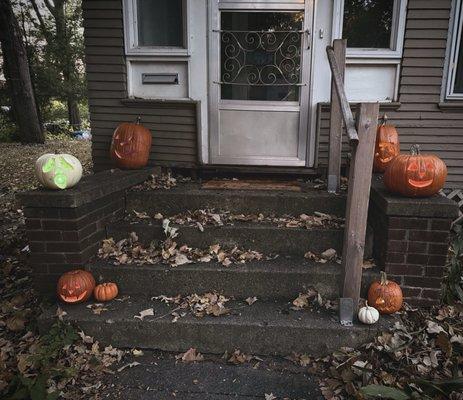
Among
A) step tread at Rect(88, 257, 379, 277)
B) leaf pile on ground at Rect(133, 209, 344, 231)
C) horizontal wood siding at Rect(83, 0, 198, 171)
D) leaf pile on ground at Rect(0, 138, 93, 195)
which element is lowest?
leaf pile on ground at Rect(0, 138, 93, 195)

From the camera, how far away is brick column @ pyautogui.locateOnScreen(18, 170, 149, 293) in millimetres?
2811

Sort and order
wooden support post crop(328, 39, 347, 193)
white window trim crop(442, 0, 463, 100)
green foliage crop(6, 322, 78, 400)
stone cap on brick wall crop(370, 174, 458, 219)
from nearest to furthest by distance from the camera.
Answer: green foliage crop(6, 322, 78, 400), stone cap on brick wall crop(370, 174, 458, 219), wooden support post crop(328, 39, 347, 193), white window trim crop(442, 0, 463, 100)

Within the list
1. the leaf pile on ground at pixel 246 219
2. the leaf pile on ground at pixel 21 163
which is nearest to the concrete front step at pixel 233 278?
the leaf pile on ground at pixel 246 219

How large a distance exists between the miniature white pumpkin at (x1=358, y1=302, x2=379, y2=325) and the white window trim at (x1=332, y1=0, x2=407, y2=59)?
2.72 metres

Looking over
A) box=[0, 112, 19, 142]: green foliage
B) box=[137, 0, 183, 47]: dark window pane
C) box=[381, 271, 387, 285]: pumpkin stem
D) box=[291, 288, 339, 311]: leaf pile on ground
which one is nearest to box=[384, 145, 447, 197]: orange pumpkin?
box=[381, 271, 387, 285]: pumpkin stem

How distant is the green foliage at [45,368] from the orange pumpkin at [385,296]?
80.1 inches

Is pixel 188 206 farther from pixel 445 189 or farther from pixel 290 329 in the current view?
pixel 445 189

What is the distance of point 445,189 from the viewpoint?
4.32 m

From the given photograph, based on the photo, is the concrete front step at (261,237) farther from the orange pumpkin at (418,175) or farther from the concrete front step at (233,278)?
the orange pumpkin at (418,175)

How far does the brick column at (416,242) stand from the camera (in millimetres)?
2736

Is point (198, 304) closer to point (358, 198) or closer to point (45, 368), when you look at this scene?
point (45, 368)

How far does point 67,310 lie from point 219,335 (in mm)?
1107

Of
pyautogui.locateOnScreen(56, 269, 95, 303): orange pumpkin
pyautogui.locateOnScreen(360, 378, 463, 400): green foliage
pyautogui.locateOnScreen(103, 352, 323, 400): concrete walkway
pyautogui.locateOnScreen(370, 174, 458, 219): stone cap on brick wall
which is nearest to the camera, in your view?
pyautogui.locateOnScreen(360, 378, 463, 400): green foliage

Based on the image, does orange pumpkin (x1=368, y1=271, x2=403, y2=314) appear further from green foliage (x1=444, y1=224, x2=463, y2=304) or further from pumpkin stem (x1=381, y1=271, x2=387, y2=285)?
green foliage (x1=444, y1=224, x2=463, y2=304)
